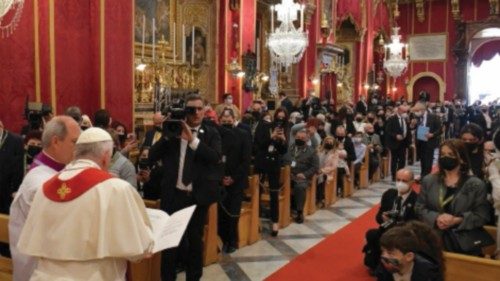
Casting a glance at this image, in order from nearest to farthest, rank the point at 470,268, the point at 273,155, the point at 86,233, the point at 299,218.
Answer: the point at 86,233 → the point at 470,268 → the point at 273,155 → the point at 299,218

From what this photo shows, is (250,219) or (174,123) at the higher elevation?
(174,123)

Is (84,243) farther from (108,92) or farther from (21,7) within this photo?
(108,92)

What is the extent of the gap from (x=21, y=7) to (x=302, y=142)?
4228mm

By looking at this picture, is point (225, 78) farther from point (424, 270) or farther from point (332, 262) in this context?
point (424, 270)

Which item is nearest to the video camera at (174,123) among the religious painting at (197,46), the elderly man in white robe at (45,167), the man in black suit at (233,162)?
the elderly man in white robe at (45,167)

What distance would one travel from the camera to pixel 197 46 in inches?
474

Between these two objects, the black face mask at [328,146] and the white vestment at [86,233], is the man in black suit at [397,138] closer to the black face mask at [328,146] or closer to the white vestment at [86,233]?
the black face mask at [328,146]

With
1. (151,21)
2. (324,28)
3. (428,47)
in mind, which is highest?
(428,47)

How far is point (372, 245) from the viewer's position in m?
5.37

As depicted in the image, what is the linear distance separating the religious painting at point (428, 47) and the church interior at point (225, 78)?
411 centimetres

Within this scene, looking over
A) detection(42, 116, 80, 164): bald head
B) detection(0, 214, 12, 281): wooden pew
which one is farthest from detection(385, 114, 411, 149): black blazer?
detection(42, 116, 80, 164): bald head

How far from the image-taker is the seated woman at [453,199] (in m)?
4.04

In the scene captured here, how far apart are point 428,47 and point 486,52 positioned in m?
3.22

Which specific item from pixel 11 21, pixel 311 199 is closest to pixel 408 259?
pixel 311 199
